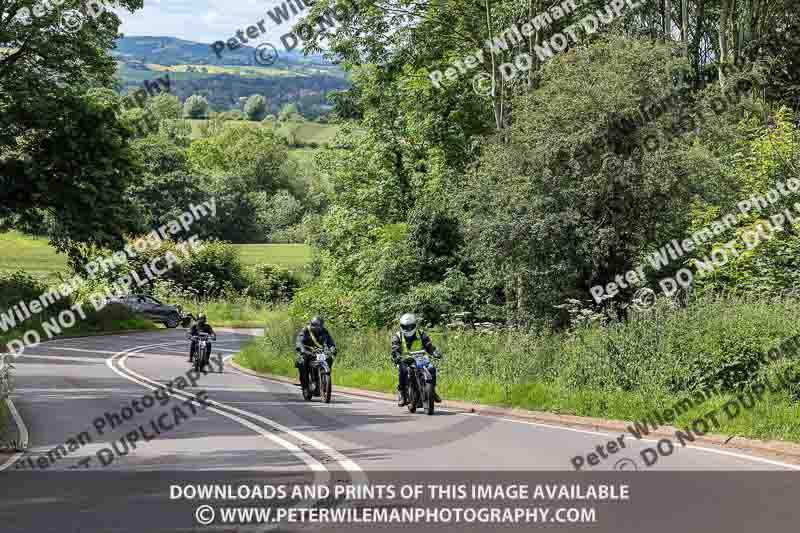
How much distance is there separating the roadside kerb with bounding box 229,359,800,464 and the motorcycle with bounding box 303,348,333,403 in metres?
1.68

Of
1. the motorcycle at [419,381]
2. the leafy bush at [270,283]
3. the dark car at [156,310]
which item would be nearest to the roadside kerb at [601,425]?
the motorcycle at [419,381]

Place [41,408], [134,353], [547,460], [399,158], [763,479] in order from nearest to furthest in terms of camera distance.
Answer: [763,479], [547,460], [41,408], [134,353], [399,158]

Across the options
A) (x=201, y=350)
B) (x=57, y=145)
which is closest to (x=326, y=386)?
(x=201, y=350)

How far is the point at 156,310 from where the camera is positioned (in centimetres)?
6388

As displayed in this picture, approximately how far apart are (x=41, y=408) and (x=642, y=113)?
1623 cm

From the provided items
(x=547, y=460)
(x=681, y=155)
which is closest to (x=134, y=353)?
→ (x=681, y=155)

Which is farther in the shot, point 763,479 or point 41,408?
point 41,408

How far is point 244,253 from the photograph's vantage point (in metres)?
97.4

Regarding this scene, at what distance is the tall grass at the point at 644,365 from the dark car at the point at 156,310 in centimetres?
4181

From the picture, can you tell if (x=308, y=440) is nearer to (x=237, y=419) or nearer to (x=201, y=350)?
(x=237, y=419)

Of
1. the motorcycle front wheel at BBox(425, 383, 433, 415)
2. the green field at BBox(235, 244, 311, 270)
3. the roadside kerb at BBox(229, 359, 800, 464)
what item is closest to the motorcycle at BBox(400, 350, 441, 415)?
the motorcycle front wheel at BBox(425, 383, 433, 415)

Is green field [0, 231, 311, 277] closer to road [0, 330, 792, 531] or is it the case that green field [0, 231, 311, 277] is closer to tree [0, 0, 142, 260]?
tree [0, 0, 142, 260]

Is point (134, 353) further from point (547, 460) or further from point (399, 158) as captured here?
point (547, 460)

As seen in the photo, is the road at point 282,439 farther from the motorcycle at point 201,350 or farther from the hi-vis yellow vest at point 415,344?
the motorcycle at point 201,350
